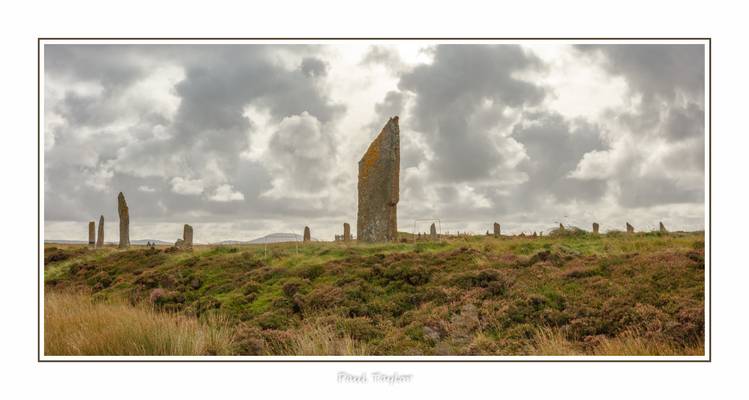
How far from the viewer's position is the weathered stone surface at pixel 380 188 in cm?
1944

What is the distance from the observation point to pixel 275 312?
1168 cm

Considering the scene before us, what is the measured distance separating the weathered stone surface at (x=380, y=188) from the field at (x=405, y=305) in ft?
5.25

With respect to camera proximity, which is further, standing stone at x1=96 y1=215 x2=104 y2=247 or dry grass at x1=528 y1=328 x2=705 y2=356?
standing stone at x1=96 y1=215 x2=104 y2=247

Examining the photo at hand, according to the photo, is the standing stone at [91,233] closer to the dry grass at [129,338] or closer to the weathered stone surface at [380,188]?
the weathered stone surface at [380,188]

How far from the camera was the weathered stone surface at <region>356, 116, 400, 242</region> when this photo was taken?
19.4 meters

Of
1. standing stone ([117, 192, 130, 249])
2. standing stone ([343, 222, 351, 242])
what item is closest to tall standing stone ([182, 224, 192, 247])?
standing stone ([117, 192, 130, 249])

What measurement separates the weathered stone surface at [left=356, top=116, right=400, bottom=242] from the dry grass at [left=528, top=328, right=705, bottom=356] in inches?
426

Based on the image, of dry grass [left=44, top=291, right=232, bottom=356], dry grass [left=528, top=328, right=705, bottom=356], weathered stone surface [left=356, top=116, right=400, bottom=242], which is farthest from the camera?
weathered stone surface [left=356, top=116, right=400, bottom=242]

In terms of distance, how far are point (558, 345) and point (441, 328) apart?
226 cm

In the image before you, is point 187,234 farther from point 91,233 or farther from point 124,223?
point 91,233

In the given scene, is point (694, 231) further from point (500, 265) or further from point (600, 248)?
point (500, 265)

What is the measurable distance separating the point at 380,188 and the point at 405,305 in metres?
8.39

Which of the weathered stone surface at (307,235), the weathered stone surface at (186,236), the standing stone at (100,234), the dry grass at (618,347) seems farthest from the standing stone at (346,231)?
the dry grass at (618,347)

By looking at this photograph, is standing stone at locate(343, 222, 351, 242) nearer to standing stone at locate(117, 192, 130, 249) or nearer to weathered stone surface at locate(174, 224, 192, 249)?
weathered stone surface at locate(174, 224, 192, 249)
